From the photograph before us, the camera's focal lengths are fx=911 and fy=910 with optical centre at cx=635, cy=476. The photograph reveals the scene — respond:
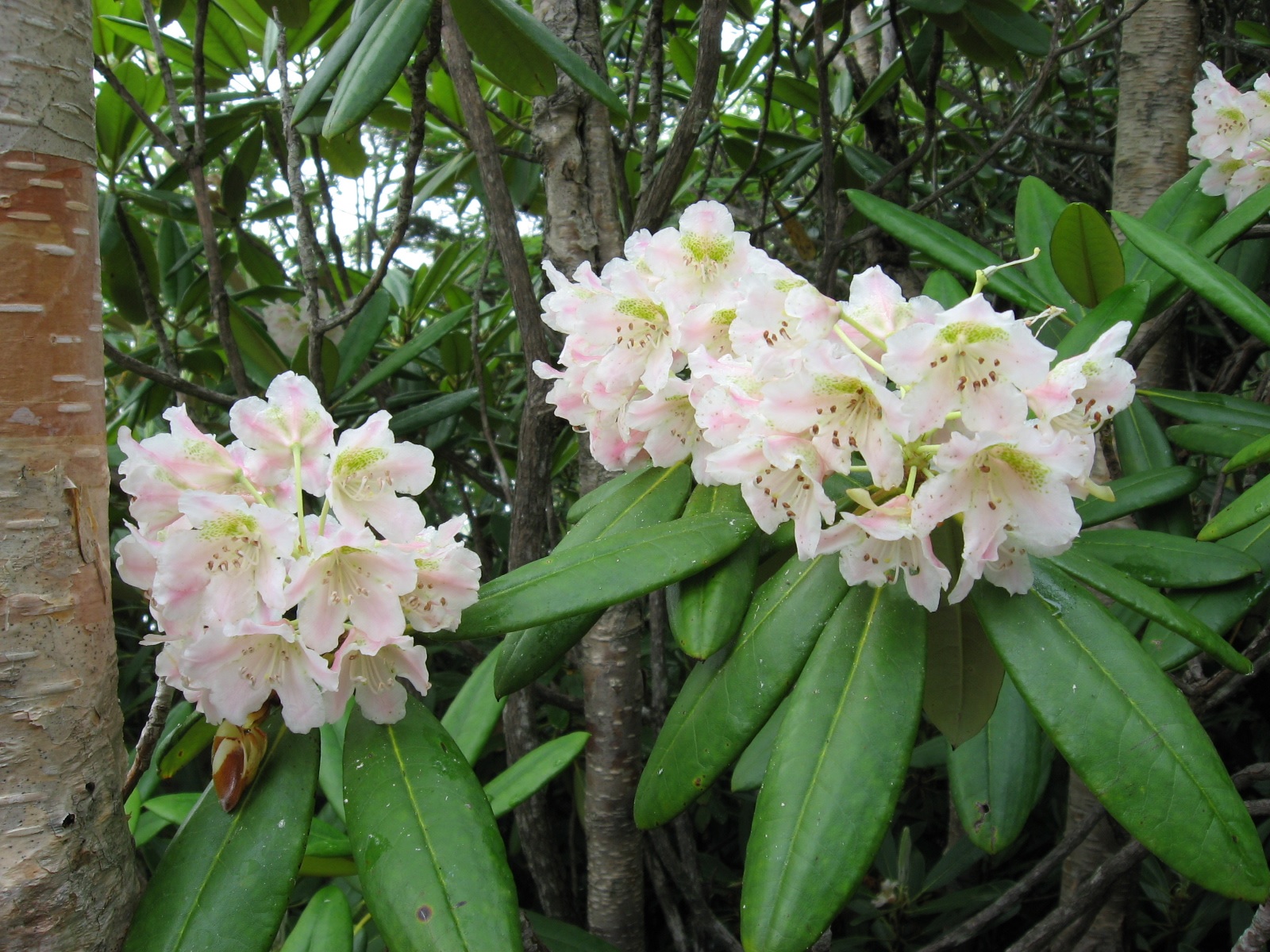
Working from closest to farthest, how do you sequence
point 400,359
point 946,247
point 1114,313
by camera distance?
point 1114,313 < point 946,247 < point 400,359

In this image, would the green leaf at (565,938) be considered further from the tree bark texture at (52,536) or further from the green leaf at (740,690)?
the tree bark texture at (52,536)

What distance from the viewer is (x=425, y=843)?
70 cm

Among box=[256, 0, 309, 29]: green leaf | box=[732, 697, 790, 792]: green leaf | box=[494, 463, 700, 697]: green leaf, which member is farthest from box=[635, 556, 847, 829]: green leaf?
box=[256, 0, 309, 29]: green leaf

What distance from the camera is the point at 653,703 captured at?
1593mm

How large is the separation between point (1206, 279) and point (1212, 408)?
29 cm

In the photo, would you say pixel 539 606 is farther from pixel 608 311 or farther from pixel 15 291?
pixel 15 291

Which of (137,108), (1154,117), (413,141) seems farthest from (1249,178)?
(137,108)

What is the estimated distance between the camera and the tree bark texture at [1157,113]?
154cm

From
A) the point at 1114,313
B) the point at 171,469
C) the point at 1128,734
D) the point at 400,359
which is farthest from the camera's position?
the point at 400,359

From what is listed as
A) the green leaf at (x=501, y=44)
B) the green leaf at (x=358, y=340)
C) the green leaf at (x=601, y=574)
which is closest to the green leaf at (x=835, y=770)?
the green leaf at (x=601, y=574)

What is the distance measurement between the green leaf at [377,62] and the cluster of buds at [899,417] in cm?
45

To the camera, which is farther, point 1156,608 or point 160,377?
point 160,377

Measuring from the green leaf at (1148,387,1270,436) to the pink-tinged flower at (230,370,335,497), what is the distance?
1.06 meters

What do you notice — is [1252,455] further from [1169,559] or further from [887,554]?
[887,554]
